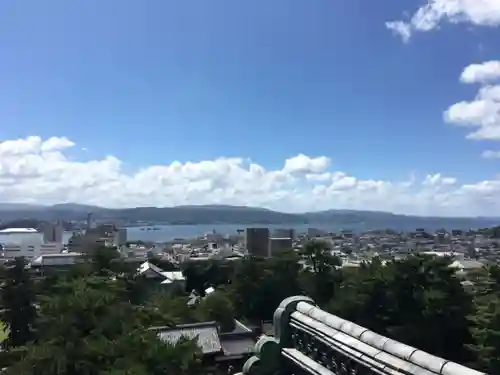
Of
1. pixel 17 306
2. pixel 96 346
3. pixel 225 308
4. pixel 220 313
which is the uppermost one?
pixel 96 346

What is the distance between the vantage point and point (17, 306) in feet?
54.4

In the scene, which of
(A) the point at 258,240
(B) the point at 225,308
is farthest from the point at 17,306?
(A) the point at 258,240

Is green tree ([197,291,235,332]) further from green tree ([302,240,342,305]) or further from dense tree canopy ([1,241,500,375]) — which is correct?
green tree ([302,240,342,305])

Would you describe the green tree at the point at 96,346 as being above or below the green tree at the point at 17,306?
above

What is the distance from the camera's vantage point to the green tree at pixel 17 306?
634 inches

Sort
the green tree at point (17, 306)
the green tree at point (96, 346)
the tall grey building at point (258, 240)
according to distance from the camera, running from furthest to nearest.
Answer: the tall grey building at point (258, 240) < the green tree at point (17, 306) < the green tree at point (96, 346)

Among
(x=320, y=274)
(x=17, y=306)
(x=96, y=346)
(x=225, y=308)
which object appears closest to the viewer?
(x=96, y=346)

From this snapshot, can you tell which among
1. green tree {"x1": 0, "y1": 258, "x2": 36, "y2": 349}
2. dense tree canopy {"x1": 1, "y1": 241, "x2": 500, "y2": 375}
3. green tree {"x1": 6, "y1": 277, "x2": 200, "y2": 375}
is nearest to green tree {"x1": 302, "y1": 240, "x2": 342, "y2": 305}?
dense tree canopy {"x1": 1, "y1": 241, "x2": 500, "y2": 375}

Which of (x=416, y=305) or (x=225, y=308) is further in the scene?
(x=225, y=308)

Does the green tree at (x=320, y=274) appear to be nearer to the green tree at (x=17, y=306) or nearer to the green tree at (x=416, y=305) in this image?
the green tree at (x=416, y=305)

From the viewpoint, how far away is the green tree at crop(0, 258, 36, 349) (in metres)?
16.1

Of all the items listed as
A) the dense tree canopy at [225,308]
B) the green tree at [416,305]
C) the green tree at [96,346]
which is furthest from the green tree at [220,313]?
the green tree at [96,346]

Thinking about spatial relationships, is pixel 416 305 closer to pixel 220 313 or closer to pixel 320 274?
pixel 320 274

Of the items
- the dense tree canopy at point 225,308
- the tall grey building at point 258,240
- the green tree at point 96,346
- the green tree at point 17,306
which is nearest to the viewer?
the green tree at point 96,346
